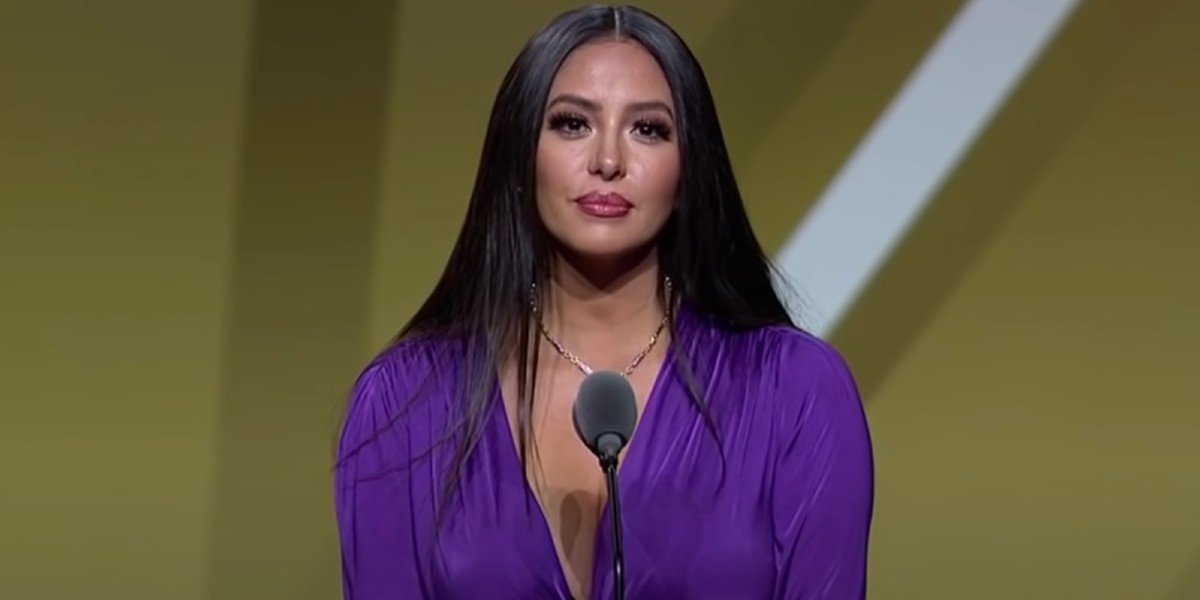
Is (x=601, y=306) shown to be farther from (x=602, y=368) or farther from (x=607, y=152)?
(x=607, y=152)

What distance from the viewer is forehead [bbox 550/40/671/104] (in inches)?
59.6

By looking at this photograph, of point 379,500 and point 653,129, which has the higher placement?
point 653,129

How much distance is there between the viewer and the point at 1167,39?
2.34 meters

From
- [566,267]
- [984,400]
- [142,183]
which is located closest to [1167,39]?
[984,400]

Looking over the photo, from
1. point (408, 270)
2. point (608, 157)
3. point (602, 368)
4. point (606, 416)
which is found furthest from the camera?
point (408, 270)

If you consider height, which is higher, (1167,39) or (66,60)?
(1167,39)

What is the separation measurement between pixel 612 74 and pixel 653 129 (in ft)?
0.19

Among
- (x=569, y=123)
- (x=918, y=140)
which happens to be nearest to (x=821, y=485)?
(x=569, y=123)

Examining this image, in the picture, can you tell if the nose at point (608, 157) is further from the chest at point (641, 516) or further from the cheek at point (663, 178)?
the chest at point (641, 516)

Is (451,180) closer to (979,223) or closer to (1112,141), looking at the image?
(979,223)

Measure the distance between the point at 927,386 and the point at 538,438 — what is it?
919mm

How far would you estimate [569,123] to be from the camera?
5.02 ft

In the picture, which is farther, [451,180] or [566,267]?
[451,180]

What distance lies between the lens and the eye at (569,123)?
1524 mm
